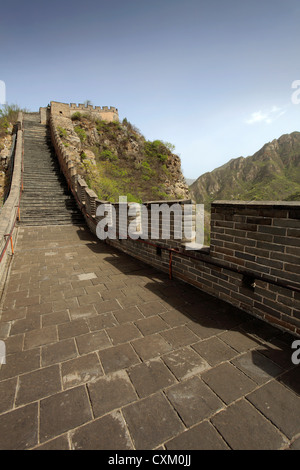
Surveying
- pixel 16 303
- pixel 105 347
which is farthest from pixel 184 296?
pixel 16 303

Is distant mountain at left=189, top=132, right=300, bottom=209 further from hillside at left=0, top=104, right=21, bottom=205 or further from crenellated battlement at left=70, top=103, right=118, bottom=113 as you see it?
hillside at left=0, top=104, right=21, bottom=205

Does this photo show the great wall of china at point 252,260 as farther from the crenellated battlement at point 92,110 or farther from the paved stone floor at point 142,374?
the crenellated battlement at point 92,110

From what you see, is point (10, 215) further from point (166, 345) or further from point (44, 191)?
point (166, 345)

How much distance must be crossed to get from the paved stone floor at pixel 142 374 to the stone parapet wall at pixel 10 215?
4.56ft

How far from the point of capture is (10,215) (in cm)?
704

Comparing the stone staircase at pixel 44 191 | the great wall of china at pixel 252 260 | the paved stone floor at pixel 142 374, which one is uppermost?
the stone staircase at pixel 44 191

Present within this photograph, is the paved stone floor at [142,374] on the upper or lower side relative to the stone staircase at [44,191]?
lower

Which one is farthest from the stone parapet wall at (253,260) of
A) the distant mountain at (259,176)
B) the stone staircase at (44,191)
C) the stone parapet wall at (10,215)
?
the distant mountain at (259,176)

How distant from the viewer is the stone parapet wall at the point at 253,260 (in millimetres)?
2508

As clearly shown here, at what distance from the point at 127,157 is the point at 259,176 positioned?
77365 millimetres

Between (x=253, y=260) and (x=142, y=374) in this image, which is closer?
(x=142, y=374)

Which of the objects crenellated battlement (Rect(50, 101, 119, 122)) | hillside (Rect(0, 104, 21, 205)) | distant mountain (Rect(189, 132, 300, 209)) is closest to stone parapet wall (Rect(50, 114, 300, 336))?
hillside (Rect(0, 104, 21, 205))

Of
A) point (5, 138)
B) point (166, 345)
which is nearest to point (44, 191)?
point (5, 138)
